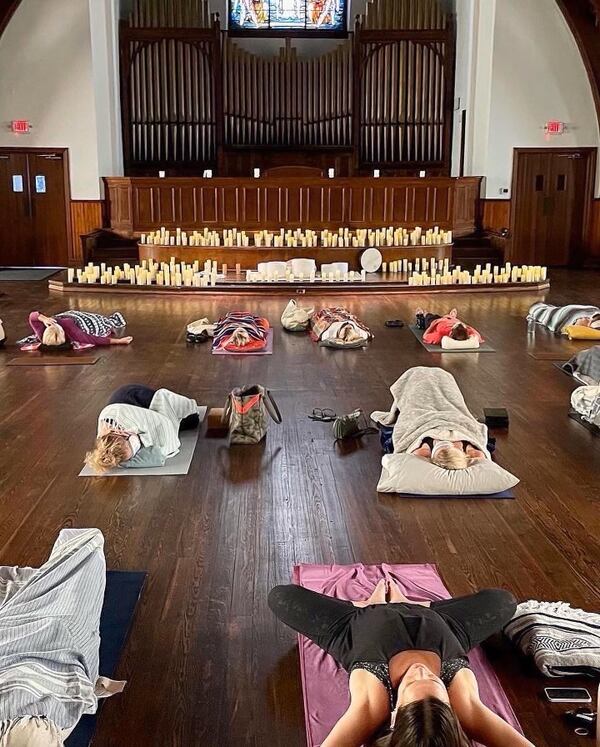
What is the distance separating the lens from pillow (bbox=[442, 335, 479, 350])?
685cm

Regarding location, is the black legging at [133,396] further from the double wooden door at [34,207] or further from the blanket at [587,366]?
the double wooden door at [34,207]

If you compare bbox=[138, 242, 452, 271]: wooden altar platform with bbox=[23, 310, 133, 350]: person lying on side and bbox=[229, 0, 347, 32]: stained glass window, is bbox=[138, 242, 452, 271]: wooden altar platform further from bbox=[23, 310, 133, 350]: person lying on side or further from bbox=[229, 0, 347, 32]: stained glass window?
bbox=[229, 0, 347, 32]: stained glass window

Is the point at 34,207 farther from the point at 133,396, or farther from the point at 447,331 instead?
the point at 133,396

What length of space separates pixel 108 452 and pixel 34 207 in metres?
9.87

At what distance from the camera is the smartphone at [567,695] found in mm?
2426

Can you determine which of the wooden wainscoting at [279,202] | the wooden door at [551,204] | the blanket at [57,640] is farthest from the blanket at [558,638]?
the wooden door at [551,204]

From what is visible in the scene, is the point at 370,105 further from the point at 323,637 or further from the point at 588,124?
the point at 323,637

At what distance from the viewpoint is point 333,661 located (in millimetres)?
2566

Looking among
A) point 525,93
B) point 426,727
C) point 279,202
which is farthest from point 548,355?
point 525,93

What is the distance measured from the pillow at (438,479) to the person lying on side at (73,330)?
366 centimetres

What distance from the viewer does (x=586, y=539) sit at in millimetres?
3471

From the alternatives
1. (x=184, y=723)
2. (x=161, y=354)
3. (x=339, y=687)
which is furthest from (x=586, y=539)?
(x=161, y=354)

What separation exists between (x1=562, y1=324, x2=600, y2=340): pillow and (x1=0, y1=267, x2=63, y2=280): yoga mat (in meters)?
7.13

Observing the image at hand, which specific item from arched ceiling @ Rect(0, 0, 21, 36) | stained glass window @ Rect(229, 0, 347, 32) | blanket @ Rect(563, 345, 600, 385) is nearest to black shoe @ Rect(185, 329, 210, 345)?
blanket @ Rect(563, 345, 600, 385)
